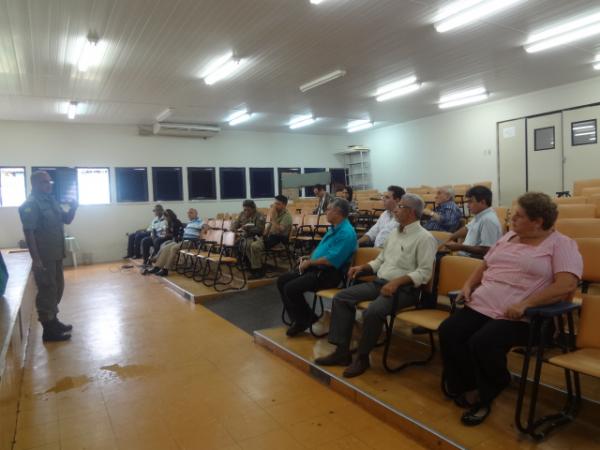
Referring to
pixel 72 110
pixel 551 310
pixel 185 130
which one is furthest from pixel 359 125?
pixel 551 310

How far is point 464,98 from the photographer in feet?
30.2

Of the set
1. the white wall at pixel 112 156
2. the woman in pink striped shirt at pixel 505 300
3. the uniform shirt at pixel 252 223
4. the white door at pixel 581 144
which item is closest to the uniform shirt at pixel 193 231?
the uniform shirt at pixel 252 223

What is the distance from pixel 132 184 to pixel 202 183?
70.7 inches

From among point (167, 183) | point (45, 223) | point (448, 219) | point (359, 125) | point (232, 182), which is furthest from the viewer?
point (359, 125)

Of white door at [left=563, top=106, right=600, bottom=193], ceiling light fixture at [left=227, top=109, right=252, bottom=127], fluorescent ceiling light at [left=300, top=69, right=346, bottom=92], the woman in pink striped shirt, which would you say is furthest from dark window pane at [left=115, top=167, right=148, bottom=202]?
the woman in pink striped shirt

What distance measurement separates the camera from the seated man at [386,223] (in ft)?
14.0

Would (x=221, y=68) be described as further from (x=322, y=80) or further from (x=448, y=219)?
(x=448, y=219)

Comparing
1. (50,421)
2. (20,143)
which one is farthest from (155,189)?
(50,421)

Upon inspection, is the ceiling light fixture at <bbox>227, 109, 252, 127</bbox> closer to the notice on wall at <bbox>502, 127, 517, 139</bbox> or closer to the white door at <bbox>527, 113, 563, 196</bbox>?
the notice on wall at <bbox>502, 127, 517, 139</bbox>

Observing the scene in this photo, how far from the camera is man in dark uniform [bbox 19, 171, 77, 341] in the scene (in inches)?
147

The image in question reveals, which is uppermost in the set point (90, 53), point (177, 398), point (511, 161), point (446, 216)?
point (90, 53)

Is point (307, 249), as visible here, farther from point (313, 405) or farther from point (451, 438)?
point (451, 438)

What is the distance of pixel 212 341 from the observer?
3.82 meters

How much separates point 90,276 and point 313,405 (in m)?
6.78
